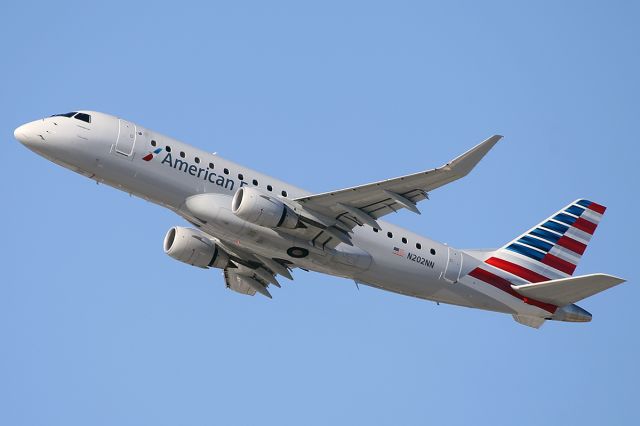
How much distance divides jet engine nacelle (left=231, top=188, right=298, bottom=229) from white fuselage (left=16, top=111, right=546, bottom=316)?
0.66m

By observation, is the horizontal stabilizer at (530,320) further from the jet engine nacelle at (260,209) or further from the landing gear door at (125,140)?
the landing gear door at (125,140)

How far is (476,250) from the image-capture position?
49.6 meters

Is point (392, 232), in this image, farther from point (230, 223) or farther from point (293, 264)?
point (230, 223)

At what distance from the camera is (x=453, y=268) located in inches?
1861

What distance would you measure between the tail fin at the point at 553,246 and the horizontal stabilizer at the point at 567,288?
4.41 feet

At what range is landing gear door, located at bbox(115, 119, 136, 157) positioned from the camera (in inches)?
1677

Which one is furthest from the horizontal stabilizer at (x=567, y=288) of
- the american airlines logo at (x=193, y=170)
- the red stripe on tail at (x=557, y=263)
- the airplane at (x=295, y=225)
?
the american airlines logo at (x=193, y=170)

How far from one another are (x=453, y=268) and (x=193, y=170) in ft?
41.9

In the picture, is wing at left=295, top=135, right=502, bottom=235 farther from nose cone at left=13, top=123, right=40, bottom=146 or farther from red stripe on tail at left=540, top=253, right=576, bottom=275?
nose cone at left=13, top=123, right=40, bottom=146

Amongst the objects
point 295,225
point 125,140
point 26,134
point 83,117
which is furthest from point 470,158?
point 26,134

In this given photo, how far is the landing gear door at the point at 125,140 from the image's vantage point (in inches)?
1677

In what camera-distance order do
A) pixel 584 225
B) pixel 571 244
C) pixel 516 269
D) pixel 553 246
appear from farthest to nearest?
pixel 584 225 < pixel 571 244 < pixel 553 246 < pixel 516 269

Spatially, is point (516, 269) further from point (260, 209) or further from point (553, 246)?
point (260, 209)

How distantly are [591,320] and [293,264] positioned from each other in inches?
563
